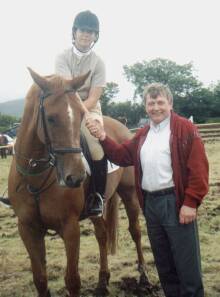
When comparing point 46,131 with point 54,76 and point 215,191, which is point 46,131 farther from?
point 215,191

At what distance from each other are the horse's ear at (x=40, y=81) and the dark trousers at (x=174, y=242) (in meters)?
1.25

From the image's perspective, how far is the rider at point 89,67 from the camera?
462cm

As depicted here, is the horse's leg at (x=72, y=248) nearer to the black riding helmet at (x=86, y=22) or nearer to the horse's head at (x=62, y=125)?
the horse's head at (x=62, y=125)

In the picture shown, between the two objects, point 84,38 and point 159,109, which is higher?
point 84,38

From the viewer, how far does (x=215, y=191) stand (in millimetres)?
10102

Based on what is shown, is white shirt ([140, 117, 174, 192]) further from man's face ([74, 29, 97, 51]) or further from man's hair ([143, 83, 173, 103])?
man's face ([74, 29, 97, 51])

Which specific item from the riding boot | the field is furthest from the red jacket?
the field

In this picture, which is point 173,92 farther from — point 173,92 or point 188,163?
point 188,163

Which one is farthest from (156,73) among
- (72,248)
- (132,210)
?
(72,248)

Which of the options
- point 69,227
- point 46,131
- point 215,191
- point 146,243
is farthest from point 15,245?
point 215,191

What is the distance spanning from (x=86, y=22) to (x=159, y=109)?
161 centimetres

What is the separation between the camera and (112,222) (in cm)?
595

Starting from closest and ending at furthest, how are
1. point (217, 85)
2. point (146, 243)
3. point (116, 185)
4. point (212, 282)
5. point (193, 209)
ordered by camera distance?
point (193, 209) < point (212, 282) < point (116, 185) < point (146, 243) < point (217, 85)

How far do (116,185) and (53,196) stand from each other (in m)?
1.63
